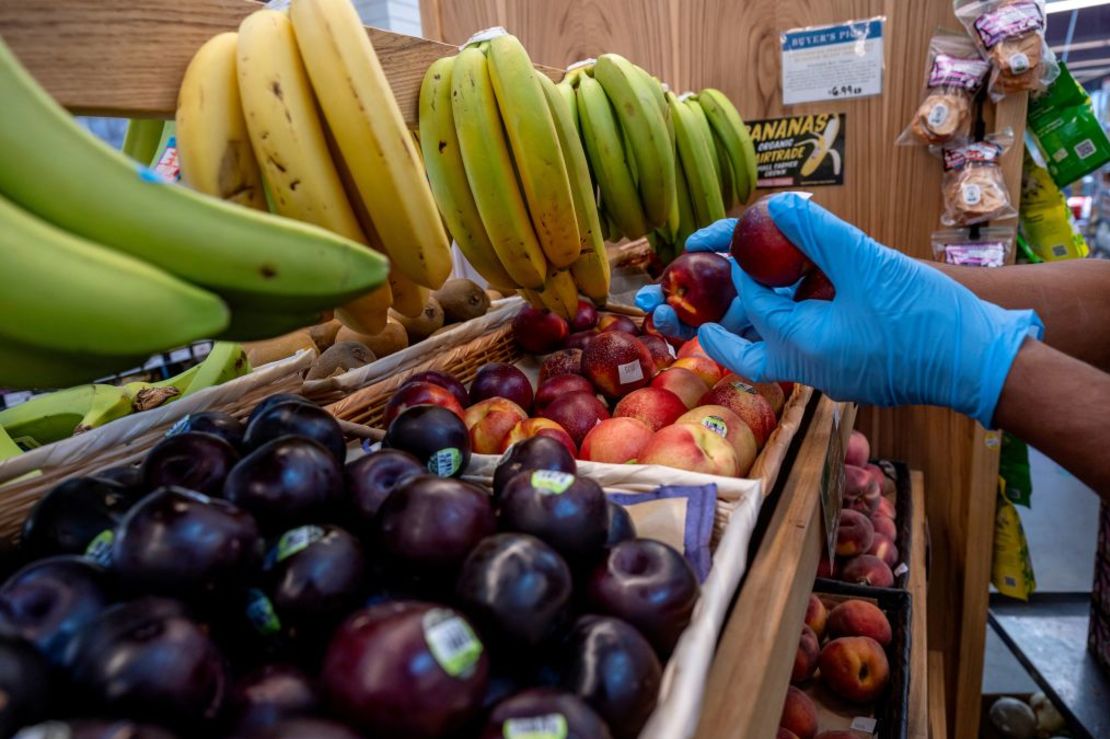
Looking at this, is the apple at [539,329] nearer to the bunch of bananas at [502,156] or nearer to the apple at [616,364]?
the apple at [616,364]

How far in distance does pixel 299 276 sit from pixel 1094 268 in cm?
164

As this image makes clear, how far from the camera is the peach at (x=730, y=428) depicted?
119 centimetres

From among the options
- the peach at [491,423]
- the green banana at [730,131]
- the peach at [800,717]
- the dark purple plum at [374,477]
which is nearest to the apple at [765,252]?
the peach at [491,423]

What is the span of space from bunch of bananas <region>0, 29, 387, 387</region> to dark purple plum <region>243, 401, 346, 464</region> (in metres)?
0.25

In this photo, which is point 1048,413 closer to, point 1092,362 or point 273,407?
point 1092,362

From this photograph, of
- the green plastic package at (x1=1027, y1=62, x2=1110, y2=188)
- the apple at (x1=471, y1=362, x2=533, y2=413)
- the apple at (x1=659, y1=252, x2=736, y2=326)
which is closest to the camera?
the apple at (x1=659, y1=252, x2=736, y2=326)

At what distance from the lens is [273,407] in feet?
2.86

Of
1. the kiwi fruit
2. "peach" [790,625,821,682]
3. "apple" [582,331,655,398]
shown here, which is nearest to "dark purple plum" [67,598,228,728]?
"apple" [582,331,655,398]

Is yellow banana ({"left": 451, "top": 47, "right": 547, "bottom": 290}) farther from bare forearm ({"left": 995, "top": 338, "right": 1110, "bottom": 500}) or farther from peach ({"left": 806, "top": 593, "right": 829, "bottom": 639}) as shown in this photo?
peach ({"left": 806, "top": 593, "right": 829, "bottom": 639})

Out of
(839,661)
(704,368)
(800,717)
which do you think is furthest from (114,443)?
(839,661)

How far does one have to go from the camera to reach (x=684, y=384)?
1462 millimetres

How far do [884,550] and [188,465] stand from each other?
1.82 metres

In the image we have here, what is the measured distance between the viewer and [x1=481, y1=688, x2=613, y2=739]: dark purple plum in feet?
1.68

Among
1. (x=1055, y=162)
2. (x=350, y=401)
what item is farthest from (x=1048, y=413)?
(x=1055, y=162)
